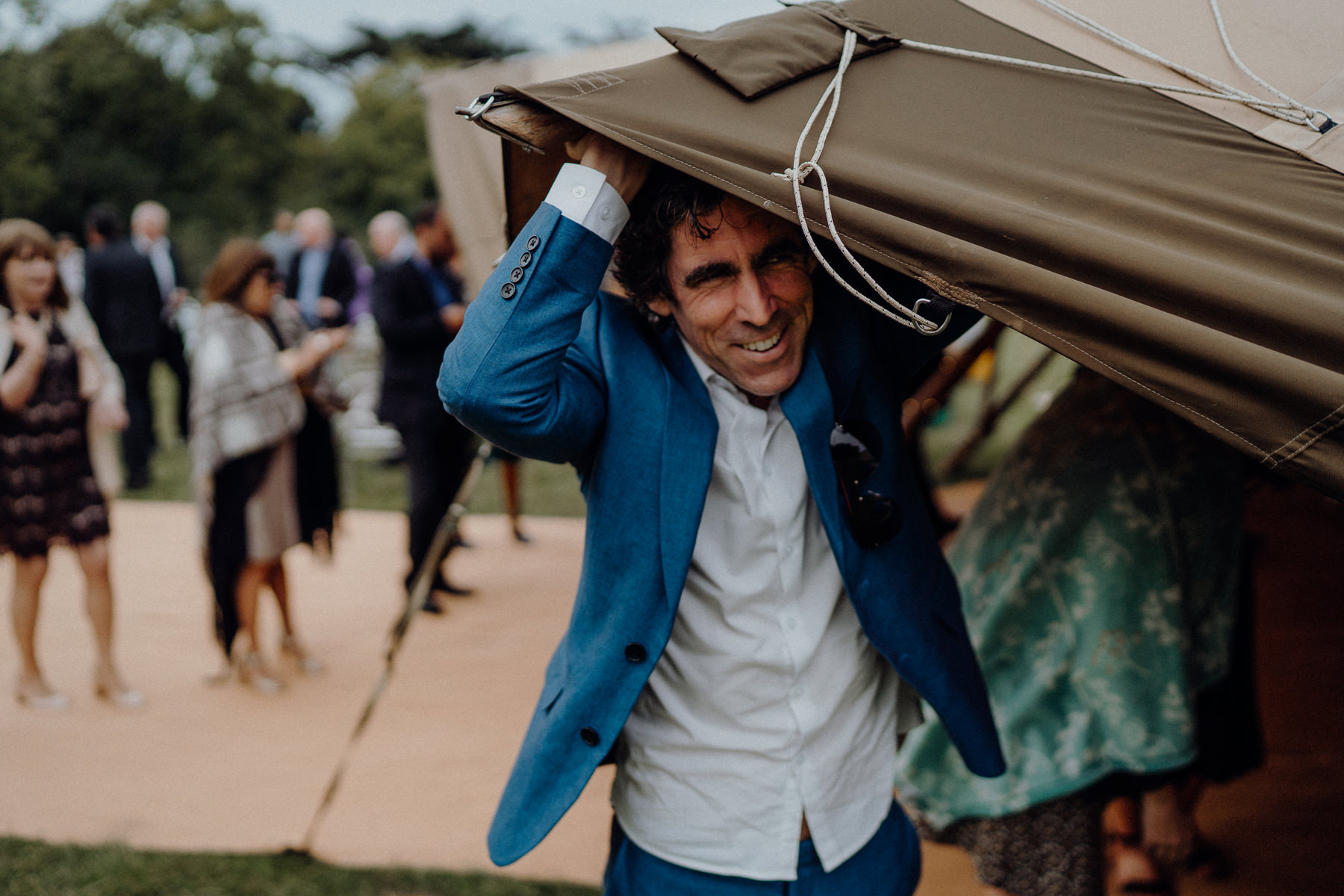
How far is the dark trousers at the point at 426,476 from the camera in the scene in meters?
5.23

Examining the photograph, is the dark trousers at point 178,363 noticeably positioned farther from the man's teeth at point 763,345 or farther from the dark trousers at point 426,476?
the man's teeth at point 763,345

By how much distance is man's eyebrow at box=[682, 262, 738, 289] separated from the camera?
5.15 ft

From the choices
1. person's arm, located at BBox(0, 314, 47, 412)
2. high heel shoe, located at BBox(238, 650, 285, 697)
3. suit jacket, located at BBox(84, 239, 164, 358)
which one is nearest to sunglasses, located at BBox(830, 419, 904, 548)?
person's arm, located at BBox(0, 314, 47, 412)

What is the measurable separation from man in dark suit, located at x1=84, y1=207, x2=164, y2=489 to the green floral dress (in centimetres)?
784

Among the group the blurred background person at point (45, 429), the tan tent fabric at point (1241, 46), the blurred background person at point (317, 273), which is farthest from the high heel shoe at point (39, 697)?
the tan tent fabric at point (1241, 46)

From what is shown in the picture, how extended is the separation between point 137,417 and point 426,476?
444 cm

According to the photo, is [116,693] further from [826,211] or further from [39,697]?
[826,211]

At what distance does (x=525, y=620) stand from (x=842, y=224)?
4.35m

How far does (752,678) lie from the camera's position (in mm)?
1655

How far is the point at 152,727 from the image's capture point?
427 cm

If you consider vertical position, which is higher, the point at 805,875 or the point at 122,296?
the point at 805,875

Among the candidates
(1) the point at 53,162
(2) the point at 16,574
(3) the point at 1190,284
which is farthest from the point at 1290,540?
(1) the point at 53,162

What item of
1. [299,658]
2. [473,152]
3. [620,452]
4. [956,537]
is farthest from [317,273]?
[620,452]

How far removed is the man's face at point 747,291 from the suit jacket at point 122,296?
26.1 feet
